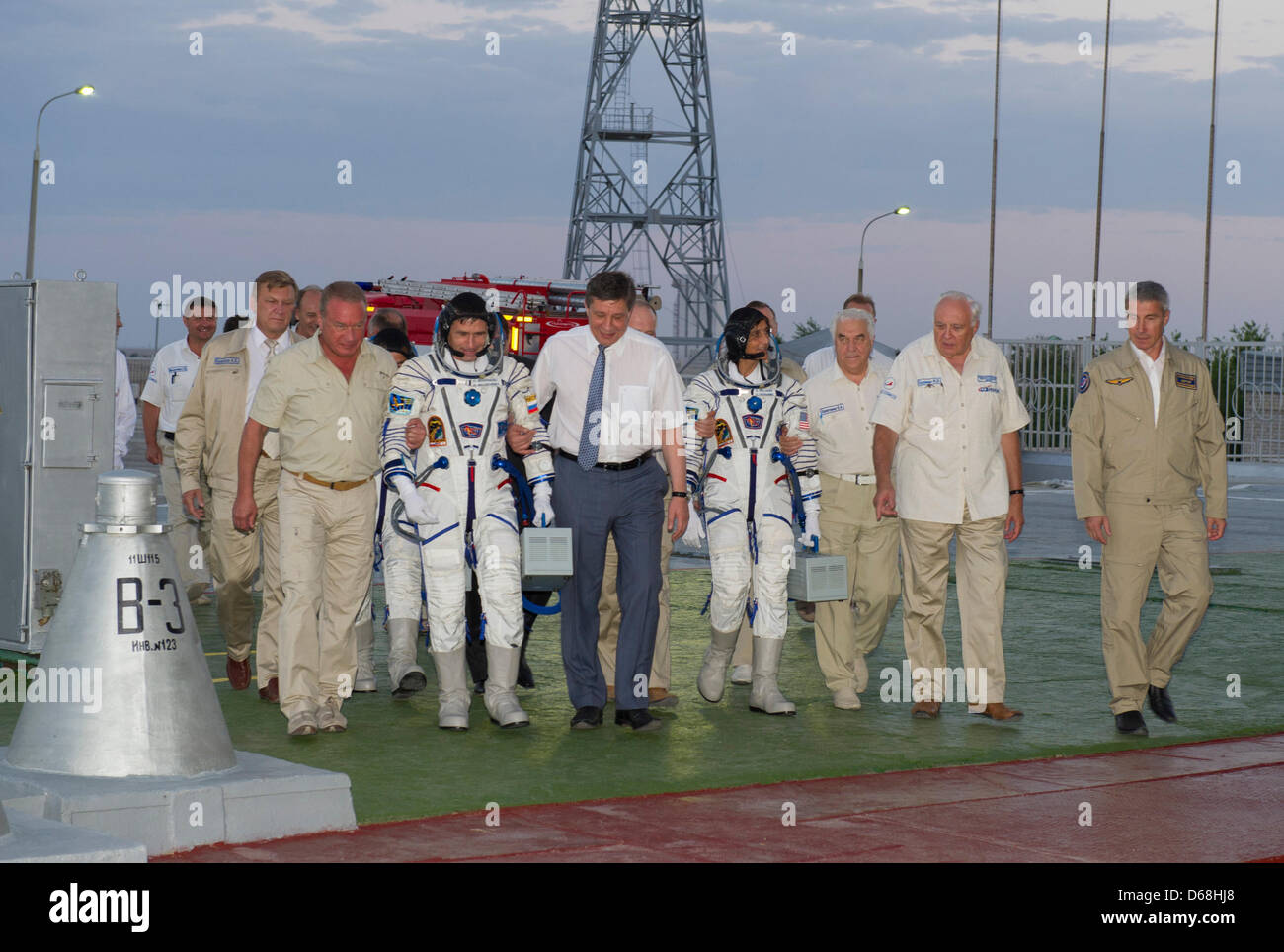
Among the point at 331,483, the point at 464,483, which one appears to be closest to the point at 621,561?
the point at 464,483

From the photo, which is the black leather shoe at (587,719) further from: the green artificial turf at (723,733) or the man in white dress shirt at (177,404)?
the man in white dress shirt at (177,404)

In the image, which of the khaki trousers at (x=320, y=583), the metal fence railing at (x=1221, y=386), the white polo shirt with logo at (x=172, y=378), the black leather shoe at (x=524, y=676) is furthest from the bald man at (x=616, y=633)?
the metal fence railing at (x=1221, y=386)

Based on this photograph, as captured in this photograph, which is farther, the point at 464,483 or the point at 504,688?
the point at 504,688

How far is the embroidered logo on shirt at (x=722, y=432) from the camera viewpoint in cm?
859

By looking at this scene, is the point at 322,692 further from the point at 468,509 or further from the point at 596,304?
the point at 596,304

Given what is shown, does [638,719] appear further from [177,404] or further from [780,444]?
[177,404]

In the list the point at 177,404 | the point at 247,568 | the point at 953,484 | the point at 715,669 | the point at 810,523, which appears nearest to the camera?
the point at 953,484

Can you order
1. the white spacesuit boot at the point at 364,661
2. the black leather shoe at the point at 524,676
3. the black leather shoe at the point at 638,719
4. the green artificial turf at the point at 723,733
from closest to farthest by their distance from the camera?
the green artificial turf at the point at 723,733 → the black leather shoe at the point at 638,719 → the white spacesuit boot at the point at 364,661 → the black leather shoe at the point at 524,676

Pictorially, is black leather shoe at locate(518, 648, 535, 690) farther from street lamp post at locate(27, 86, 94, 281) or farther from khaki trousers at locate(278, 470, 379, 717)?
street lamp post at locate(27, 86, 94, 281)

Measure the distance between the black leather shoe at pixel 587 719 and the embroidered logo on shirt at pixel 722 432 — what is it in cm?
146

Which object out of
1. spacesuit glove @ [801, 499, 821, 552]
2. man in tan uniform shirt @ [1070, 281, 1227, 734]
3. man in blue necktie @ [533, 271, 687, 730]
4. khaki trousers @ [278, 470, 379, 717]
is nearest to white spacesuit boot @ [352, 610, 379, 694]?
khaki trousers @ [278, 470, 379, 717]

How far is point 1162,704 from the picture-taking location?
870 cm

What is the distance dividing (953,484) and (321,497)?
3124 mm

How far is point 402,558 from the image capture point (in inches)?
336
